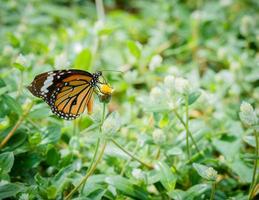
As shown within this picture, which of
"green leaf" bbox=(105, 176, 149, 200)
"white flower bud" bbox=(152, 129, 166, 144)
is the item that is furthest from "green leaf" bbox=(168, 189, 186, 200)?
"white flower bud" bbox=(152, 129, 166, 144)

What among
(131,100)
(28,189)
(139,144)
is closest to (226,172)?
(139,144)

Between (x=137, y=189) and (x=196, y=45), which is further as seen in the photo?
(x=196, y=45)

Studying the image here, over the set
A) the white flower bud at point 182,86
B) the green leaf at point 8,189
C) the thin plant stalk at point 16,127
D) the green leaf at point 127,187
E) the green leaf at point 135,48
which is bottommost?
the green leaf at point 127,187

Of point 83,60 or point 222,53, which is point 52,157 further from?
point 222,53

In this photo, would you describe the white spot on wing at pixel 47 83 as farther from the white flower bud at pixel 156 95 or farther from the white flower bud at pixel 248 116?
the white flower bud at pixel 248 116

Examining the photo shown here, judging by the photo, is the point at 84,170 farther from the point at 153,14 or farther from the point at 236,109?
the point at 153,14

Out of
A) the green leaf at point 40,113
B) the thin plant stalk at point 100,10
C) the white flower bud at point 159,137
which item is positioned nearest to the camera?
the white flower bud at point 159,137

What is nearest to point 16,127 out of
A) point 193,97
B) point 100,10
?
point 193,97

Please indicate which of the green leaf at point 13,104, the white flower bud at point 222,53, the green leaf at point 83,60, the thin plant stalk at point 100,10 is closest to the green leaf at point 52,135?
the green leaf at point 13,104

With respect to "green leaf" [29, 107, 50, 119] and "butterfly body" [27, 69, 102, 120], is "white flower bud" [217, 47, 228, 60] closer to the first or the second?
"butterfly body" [27, 69, 102, 120]
